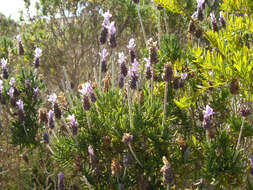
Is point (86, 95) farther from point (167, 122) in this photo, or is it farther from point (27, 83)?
point (27, 83)

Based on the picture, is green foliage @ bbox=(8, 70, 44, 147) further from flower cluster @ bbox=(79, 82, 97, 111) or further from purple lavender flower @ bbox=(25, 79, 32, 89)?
flower cluster @ bbox=(79, 82, 97, 111)

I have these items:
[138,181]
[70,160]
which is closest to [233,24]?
[138,181]

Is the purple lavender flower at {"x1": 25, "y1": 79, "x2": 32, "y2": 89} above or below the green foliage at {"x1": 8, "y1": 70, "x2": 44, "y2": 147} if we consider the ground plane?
above

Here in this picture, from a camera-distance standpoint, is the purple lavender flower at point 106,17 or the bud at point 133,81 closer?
the bud at point 133,81

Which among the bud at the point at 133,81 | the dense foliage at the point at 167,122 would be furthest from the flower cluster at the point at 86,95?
the bud at the point at 133,81

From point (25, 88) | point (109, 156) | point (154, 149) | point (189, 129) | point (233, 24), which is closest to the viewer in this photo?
point (233, 24)

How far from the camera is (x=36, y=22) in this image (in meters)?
4.49

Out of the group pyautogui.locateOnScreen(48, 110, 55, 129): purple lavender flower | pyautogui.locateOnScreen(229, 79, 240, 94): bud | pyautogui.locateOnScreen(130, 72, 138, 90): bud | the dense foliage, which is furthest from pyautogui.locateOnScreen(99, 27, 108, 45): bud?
pyautogui.locateOnScreen(229, 79, 240, 94): bud

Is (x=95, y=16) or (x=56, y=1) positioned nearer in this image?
(x=56, y=1)

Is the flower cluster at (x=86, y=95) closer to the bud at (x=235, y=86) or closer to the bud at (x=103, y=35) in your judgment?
the bud at (x=103, y=35)

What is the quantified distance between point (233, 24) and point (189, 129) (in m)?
0.65

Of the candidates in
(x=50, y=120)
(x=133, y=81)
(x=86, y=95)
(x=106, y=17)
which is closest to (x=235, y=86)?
(x=133, y=81)

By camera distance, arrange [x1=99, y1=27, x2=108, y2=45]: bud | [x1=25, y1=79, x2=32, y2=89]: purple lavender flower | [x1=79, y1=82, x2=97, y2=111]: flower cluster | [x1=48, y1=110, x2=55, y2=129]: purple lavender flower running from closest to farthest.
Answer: [x1=79, y1=82, x2=97, y2=111]: flower cluster
[x1=48, y1=110, x2=55, y2=129]: purple lavender flower
[x1=99, y1=27, x2=108, y2=45]: bud
[x1=25, y1=79, x2=32, y2=89]: purple lavender flower

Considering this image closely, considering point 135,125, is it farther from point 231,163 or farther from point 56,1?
point 56,1
